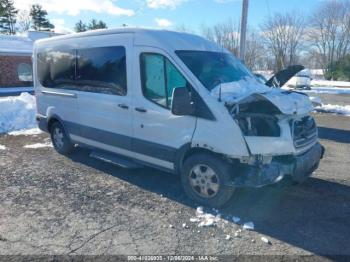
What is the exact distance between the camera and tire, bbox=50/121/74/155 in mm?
7273

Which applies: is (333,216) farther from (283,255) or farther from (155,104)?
(155,104)

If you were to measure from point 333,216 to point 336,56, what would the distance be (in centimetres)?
5829

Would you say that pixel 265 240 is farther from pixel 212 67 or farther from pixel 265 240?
pixel 212 67

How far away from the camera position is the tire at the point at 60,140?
23.9 feet

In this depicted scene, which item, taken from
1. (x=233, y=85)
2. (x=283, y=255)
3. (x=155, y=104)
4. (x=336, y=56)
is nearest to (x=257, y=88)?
(x=233, y=85)

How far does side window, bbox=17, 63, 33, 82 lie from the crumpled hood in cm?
2573

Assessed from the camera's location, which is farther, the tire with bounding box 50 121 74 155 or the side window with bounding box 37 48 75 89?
the tire with bounding box 50 121 74 155

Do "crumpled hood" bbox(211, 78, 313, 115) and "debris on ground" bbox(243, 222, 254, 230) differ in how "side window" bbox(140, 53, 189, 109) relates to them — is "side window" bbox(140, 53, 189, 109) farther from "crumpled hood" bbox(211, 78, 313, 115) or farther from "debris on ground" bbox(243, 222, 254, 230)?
"debris on ground" bbox(243, 222, 254, 230)

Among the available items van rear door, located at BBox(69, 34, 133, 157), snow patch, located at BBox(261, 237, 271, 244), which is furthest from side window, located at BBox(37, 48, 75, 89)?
snow patch, located at BBox(261, 237, 271, 244)

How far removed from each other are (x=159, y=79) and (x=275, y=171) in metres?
2.07

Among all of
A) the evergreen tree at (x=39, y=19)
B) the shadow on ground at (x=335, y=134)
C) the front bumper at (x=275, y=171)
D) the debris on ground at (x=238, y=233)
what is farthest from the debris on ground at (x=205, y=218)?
the evergreen tree at (x=39, y=19)

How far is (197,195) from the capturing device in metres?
4.95

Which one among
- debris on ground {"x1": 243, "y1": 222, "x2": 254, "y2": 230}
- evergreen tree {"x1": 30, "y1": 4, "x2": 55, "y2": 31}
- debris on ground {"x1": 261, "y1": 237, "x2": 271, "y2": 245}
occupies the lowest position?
debris on ground {"x1": 261, "y1": 237, "x2": 271, "y2": 245}

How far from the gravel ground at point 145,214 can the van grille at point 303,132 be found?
2.88 ft
